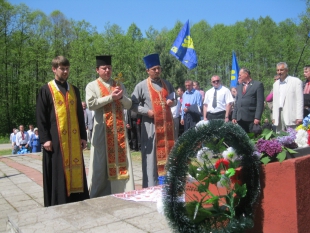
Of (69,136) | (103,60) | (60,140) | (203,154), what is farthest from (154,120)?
(203,154)

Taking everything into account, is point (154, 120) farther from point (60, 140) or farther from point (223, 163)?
point (223, 163)

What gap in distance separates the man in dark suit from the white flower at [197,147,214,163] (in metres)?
4.83

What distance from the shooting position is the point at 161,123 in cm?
554

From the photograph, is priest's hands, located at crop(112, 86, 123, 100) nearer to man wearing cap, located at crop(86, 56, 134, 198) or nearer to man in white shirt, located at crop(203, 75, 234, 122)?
man wearing cap, located at crop(86, 56, 134, 198)

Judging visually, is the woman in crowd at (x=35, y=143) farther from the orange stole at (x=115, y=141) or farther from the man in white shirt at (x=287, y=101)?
the man in white shirt at (x=287, y=101)

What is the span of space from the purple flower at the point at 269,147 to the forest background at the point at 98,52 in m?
25.2

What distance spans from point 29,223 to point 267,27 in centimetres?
4357

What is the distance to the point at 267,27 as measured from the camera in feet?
139

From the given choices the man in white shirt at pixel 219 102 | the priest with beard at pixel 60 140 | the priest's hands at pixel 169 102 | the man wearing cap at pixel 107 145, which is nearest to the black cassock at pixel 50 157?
the priest with beard at pixel 60 140

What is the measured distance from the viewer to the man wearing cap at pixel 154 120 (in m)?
5.43

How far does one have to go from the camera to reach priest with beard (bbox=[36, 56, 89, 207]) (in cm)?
464

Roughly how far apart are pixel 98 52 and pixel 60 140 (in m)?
30.4

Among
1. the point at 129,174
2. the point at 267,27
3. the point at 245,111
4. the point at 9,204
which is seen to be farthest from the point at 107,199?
the point at 267,27

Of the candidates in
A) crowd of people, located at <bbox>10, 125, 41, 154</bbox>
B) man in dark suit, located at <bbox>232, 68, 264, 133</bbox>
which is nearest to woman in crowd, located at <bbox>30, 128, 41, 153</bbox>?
crowd of people, located at <bbox>10, 125, 41, 154</bbox>
